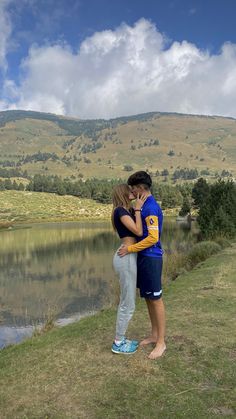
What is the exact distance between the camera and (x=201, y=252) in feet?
62.1

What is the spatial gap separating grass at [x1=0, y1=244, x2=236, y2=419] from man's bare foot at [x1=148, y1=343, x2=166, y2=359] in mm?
86

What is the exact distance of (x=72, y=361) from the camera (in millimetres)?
5727

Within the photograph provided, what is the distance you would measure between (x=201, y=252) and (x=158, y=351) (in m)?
13.7

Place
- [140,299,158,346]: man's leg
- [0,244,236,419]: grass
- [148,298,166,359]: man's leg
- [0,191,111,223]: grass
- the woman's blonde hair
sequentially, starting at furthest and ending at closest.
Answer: [0,191,111,223]: grass < [140,299,158,346]: man's leg < [148,298,166,359]: man's leg < the woman's blonde hair < [0,244,236,419]: grass

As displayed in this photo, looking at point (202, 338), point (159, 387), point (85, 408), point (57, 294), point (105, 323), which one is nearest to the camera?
point (85, 408)

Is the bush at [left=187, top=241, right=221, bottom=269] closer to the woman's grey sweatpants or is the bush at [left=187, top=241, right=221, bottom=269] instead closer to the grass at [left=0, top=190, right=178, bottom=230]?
the woman's grey sweatpants

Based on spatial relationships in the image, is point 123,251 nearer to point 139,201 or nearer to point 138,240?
point 138,240

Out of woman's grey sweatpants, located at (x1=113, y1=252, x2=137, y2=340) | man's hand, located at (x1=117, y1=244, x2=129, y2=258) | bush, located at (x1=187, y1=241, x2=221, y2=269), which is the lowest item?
bush, located at (x1=187, y1=241, x2=221, y2=269)

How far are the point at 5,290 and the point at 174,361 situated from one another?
54.2ft

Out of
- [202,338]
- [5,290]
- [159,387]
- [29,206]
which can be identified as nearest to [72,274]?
[5,290]

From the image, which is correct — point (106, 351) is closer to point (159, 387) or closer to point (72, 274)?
point (159, 387)

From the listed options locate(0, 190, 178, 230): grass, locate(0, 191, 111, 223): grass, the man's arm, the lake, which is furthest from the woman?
locate(0, 191, 111, 223): grass

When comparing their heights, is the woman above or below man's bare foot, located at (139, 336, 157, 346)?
above

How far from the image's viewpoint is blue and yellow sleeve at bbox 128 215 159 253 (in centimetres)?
544
